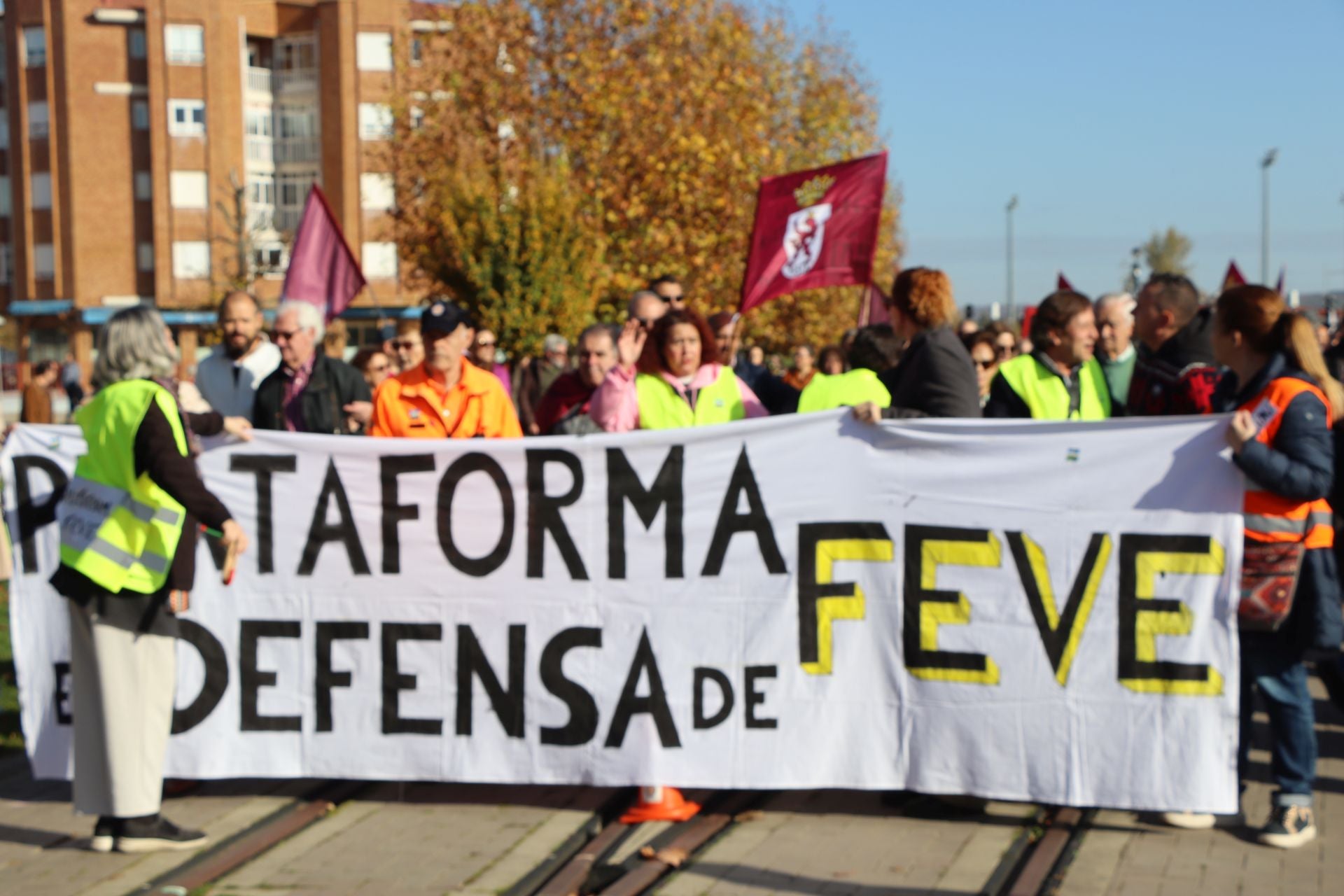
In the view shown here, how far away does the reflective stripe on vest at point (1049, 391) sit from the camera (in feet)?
21.3

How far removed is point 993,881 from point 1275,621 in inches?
55.4

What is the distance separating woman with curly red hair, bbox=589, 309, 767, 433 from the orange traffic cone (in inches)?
57.6

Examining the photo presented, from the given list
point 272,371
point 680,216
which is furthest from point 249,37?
point 272,371

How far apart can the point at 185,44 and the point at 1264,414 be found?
63698 mm

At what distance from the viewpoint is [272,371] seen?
7.67 m

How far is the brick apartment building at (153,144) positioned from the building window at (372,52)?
2.3 inches

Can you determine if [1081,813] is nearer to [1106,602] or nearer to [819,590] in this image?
[1106,602]

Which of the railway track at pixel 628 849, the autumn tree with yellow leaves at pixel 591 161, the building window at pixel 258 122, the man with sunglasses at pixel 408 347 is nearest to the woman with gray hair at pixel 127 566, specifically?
the railway track at pixel 628 849

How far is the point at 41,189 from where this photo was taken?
2549 inches

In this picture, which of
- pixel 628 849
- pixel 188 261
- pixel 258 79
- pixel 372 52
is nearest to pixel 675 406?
pixel 628 849

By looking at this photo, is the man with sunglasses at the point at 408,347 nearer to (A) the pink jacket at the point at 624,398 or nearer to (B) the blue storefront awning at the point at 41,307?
(A) the pink jacket at the point at 624,398

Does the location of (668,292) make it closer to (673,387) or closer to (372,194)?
(673,387)

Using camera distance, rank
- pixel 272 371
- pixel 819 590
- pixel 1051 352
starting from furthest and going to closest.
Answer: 1. pixel 272 371
2. pixel 1051 352
3. pixel 819 590

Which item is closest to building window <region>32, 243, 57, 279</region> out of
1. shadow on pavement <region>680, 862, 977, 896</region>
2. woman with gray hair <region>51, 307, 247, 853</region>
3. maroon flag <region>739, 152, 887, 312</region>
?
maroon flag <region>739, 152, 887, 312</region>
